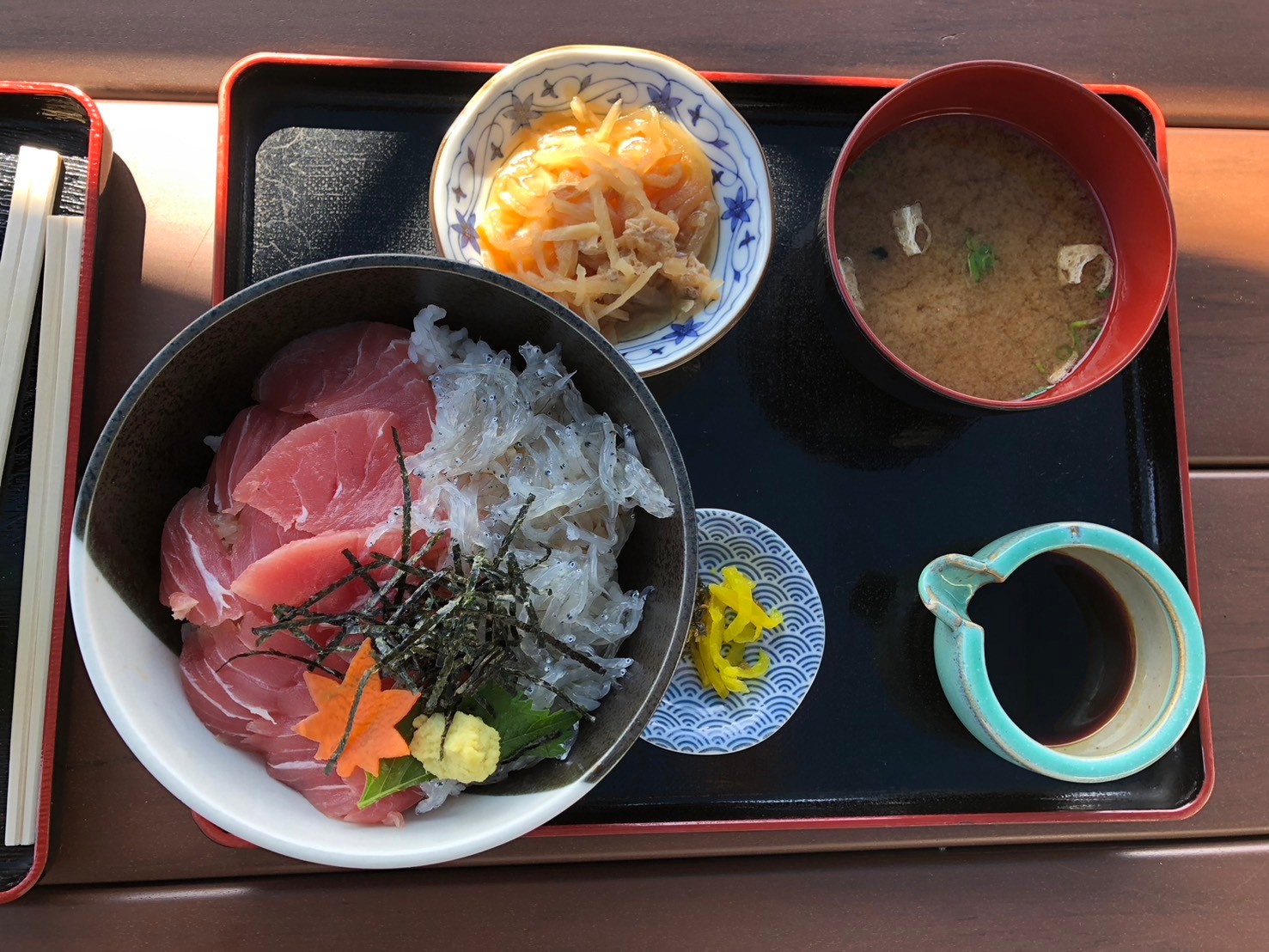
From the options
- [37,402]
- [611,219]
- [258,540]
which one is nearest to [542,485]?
[258,540]

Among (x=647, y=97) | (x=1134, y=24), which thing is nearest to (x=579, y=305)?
(x=647, y=97)

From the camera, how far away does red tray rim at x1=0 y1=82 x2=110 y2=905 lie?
59.3 inches

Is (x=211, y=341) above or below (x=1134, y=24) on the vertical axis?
below

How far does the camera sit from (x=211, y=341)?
1.19 meters

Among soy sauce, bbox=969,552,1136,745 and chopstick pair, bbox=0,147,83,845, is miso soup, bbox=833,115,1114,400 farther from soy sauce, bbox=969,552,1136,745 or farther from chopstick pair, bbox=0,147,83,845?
chopstick pair, bbox=0,147,83,845

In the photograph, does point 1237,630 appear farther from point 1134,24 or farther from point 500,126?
point 500,126

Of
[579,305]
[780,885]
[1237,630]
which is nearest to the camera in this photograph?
[579,305]

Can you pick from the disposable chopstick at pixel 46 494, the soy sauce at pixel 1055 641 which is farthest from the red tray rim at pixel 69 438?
the soy sauce at pixel 1055 641

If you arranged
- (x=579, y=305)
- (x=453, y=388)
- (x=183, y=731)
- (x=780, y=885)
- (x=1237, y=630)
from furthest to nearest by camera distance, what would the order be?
(x=1237, y=630)
(x=780, y=885)
(x=579, y=305)
(x=453, y=388)
(x=183, y=731)

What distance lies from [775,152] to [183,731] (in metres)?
1.40

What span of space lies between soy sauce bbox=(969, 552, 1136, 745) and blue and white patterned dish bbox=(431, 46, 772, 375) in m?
0.73

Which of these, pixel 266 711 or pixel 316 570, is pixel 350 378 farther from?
pixel 266 711

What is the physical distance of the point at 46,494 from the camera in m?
1.55

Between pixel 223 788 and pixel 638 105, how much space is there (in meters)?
1.25
